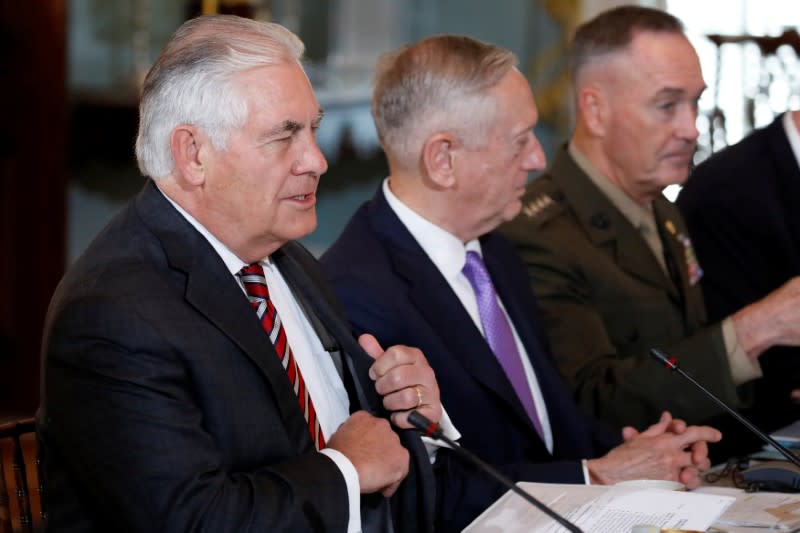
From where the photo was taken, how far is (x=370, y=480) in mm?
1741

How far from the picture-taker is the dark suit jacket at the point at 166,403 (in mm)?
1562

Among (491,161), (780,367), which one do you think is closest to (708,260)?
(780,367)

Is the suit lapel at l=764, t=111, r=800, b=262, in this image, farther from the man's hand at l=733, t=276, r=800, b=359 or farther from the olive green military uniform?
the man's hand at l=733, t=276, r=800, b=359

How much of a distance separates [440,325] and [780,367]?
1122 millimetres

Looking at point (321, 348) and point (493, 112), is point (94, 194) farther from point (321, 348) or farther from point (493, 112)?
point (321, 348)

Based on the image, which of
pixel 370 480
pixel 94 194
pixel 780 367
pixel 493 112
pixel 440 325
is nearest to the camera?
pixel 370 480

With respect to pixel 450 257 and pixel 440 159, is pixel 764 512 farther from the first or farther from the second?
pixel 440 159

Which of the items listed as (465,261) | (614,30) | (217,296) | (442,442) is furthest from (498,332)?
(614,30)

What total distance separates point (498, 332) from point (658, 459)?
451 millimetres

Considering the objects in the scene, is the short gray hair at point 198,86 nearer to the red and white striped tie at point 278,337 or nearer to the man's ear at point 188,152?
the man's ear at point 188,152

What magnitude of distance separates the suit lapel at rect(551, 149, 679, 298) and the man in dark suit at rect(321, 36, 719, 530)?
306mm

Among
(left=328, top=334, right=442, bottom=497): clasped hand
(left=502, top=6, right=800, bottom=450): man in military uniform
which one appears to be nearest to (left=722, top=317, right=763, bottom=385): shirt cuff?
(left=502, top=6, right=800, bottom=450): man in military uniform

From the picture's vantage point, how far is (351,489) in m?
1.70

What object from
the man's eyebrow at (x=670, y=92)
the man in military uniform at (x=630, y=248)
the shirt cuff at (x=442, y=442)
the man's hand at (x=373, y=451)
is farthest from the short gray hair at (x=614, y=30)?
the man's hand at (x=373, y=451)
